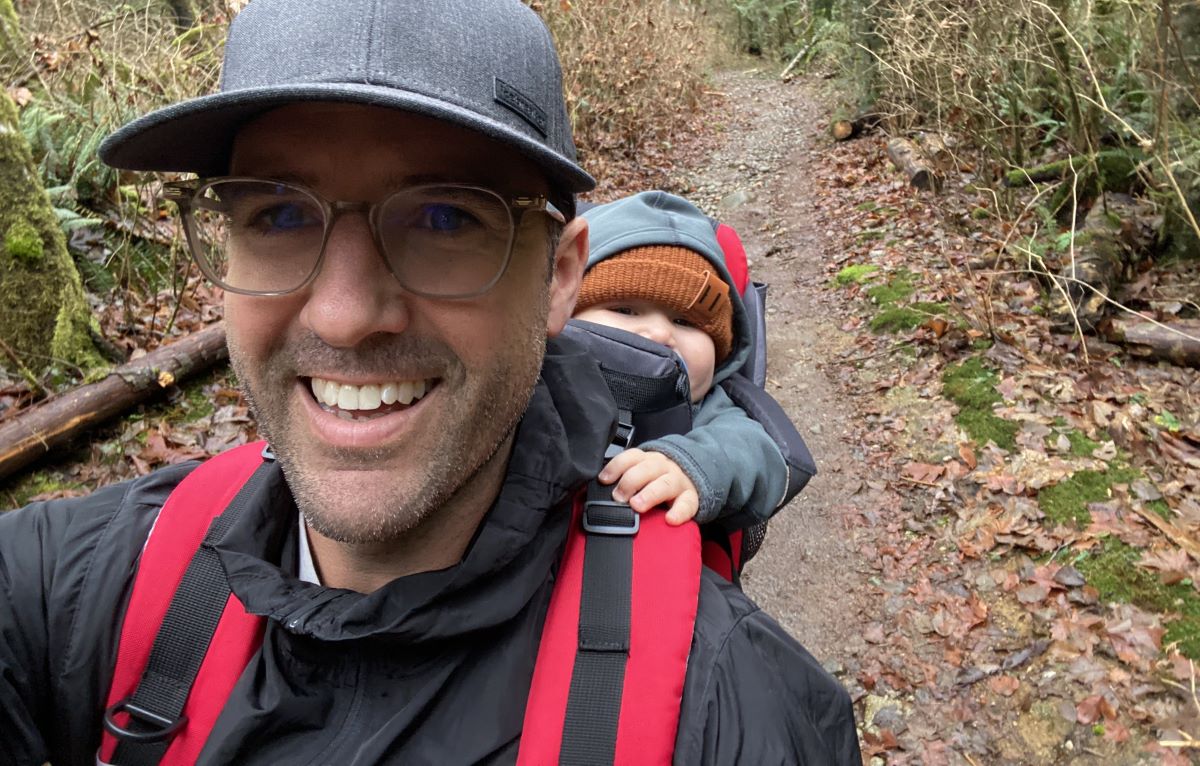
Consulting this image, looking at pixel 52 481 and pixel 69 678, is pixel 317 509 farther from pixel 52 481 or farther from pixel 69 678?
pixel 52 481

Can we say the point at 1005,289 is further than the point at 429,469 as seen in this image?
Yes

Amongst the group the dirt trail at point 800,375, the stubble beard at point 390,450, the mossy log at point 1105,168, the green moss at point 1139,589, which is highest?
the stubble beard at point 390,450

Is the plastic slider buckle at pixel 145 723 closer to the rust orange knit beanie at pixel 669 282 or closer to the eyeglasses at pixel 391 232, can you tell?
the eyeglasses at pixel 391 232

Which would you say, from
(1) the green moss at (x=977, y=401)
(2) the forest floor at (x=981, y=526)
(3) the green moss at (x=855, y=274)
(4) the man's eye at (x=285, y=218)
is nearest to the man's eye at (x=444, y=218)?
(4) the man's eye at (x=285, y=218)

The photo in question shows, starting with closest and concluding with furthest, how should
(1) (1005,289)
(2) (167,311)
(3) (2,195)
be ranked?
(3) (2,195) → (2) (167,311) → (1) (1005,289)

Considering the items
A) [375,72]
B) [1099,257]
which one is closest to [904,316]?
[1099,257]

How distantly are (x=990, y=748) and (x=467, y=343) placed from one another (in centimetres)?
337

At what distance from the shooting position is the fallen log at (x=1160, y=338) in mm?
4934

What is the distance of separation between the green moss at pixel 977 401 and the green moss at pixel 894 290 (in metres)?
1.35

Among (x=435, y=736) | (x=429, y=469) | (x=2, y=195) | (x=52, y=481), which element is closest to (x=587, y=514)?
(x=429, y=469)

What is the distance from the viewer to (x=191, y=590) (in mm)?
1456

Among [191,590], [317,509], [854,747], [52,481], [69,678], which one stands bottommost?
[52,481]

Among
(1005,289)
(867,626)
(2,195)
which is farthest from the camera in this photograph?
(1005,289)

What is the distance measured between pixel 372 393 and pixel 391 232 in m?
0.30
